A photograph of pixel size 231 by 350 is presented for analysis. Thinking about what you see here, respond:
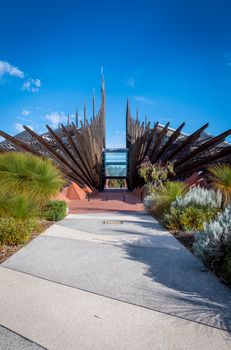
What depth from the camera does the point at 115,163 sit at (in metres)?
41.2

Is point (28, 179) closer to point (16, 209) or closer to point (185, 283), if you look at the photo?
point (16, 209)

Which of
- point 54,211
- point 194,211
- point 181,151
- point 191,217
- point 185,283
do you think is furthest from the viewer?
point 181,151

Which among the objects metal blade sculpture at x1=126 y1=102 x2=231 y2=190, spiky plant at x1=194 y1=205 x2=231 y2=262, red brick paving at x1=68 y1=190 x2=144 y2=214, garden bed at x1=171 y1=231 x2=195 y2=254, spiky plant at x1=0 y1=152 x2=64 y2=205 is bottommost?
garden bed at x1=171 y1=231 x2=195 y2=254

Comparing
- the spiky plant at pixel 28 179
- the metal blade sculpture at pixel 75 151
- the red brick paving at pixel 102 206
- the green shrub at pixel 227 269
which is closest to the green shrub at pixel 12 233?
the spiky plant at pixel 28 179

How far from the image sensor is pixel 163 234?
301 inches

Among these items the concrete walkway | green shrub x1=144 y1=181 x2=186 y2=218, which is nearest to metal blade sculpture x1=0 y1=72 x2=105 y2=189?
green shrub x1=144 y1=181 x2=186 y2=218

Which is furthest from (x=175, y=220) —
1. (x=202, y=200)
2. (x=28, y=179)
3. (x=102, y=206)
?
(x=102, y=206)

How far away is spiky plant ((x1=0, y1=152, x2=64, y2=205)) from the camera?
8844 mm

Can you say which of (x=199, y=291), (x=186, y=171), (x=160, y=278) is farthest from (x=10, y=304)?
(x=186, y=171)

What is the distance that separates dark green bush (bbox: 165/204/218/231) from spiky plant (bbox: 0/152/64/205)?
4.25 m

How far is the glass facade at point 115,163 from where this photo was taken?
40.3m

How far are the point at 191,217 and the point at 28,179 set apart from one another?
547 cm

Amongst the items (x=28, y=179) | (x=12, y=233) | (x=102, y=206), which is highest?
(x=28, y=179)

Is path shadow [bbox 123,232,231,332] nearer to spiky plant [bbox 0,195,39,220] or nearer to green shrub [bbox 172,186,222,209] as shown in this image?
green shrub [bbox 172,186,222,209]
